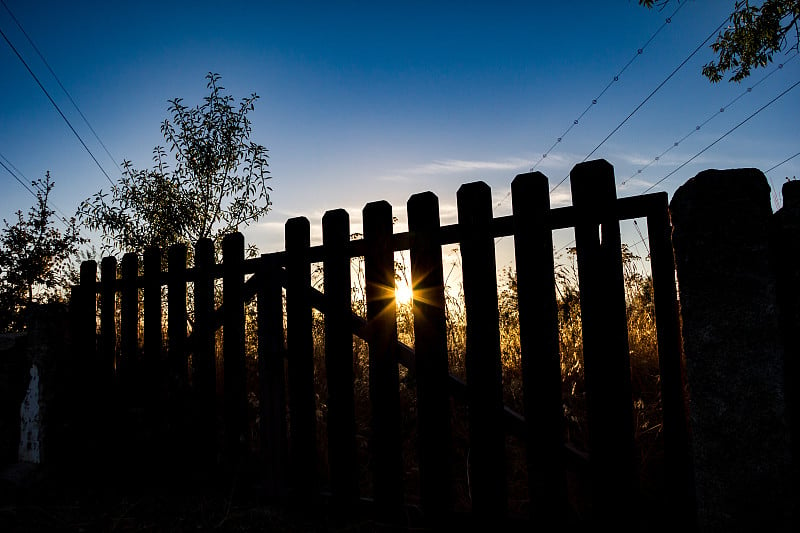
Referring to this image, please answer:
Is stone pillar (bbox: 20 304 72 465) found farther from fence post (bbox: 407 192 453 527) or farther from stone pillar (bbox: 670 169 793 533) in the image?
stone pillar (bbox: 670 169 793 533)

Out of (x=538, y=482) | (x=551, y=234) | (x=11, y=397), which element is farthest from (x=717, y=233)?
(x=11, y=397)

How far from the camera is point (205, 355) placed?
142 inches

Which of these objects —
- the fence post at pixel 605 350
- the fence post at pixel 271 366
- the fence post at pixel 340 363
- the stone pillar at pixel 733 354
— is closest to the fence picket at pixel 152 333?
the fence post at pixel 271 366

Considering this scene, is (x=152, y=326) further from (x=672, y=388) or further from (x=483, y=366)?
(x=672, y=388)

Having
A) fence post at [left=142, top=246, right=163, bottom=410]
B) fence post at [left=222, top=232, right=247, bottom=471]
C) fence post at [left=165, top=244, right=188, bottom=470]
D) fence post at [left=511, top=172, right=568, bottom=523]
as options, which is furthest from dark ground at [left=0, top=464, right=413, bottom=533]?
fence post at [left=511, top=172, right=568, bottom=523]

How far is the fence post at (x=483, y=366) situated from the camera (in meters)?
2.33

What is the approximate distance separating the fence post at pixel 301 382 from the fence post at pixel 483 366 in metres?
1.02

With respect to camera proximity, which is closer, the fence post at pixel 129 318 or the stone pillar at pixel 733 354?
the stone pillar at pixel 733 354

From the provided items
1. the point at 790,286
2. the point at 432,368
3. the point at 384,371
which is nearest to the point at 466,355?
the point at 432,368

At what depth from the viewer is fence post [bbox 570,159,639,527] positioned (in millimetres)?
2080

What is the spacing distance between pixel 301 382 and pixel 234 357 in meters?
0.65

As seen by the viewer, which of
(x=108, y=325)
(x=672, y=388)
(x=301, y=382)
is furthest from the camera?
(x=108, y=325)

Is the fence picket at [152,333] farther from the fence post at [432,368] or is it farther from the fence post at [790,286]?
the fence post at [790,286]

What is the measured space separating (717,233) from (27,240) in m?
12.2
